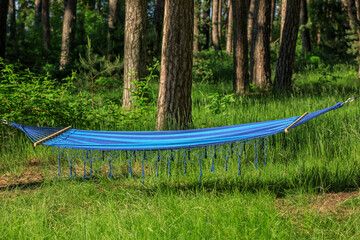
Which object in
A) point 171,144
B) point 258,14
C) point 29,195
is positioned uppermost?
point 258,14

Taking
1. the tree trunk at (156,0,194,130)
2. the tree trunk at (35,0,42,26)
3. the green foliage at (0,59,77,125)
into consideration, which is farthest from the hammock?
the tree trunk at (35,0,42,26)

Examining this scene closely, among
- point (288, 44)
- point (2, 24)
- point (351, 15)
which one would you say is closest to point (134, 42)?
point (2, 24)

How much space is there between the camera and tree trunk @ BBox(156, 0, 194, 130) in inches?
183

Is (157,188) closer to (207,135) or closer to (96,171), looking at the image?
(207,135)

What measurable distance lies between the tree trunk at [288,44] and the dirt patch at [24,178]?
5191 mm

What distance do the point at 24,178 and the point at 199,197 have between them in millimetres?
2030

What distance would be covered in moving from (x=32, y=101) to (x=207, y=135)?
263 centimetres

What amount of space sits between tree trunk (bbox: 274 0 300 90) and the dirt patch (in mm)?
5191

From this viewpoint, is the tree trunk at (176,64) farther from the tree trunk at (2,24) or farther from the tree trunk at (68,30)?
the tree trunk at (68,30)

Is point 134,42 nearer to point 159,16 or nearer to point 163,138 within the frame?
point 163,138

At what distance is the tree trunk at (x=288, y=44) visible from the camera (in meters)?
7.73

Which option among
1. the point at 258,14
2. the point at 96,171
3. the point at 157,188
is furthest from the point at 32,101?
the point at 258,14

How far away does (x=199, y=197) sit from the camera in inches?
124

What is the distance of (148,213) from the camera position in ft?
9.75
